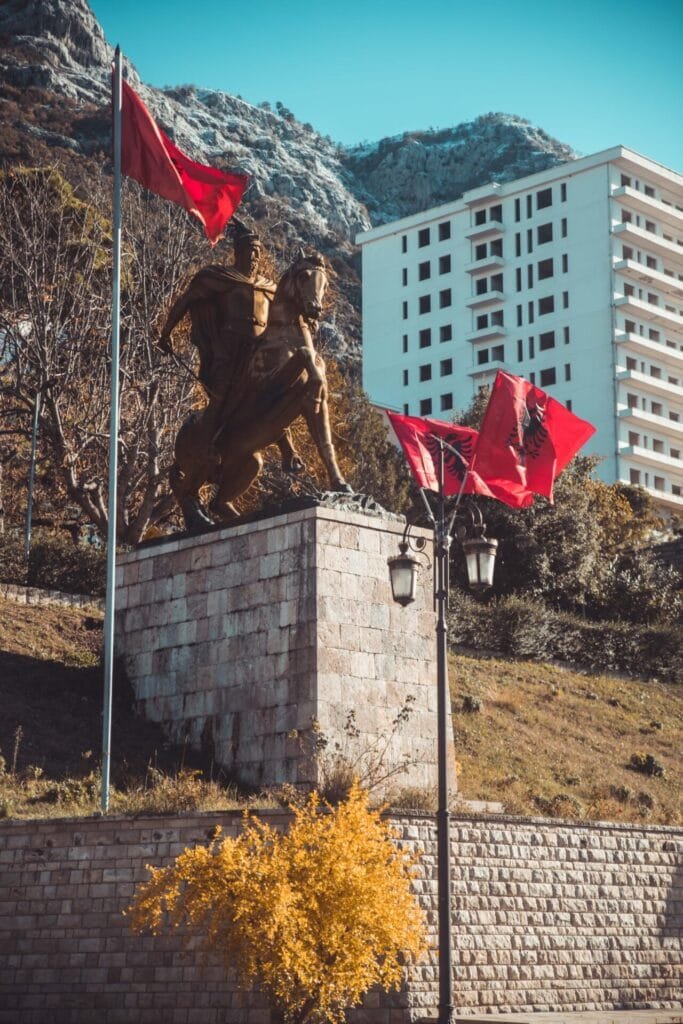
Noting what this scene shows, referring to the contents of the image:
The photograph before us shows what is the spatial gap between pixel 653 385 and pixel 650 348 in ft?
6.74

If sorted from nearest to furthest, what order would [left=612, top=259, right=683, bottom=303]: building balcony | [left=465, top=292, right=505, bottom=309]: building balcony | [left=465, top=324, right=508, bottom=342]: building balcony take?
1. [left=612, top=259, right=683, bottom=303]: building balcony
2. [left=465, top=324, right=508, bottom=342]: building balcony
3. [left=465, top=292, right=505, bottom=309]: building balcony

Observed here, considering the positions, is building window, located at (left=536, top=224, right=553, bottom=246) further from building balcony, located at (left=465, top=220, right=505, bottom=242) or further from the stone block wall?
the stone block wall

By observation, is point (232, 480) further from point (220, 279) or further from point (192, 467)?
point (220, 279)

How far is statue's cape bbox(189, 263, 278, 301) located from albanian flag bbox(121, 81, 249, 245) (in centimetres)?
50

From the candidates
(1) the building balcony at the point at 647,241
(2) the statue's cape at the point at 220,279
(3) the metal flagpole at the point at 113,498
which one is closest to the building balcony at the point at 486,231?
(1) the building balcony at the point at 647,241

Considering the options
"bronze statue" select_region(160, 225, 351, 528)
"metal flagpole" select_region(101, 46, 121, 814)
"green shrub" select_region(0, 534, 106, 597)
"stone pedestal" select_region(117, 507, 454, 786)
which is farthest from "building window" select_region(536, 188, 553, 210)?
"stone pedestal" select_region(117, 507, 454, 786)

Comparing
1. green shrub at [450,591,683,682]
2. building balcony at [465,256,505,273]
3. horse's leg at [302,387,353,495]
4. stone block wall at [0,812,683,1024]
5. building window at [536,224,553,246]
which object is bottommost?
stone block wall at [0,812,683,1024]

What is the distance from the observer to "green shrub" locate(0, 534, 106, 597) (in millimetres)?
29750

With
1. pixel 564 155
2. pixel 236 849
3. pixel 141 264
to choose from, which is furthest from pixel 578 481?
pixel 564 155

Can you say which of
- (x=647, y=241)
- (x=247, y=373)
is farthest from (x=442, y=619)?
(x=647, y=241)

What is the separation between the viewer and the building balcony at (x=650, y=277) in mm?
73688

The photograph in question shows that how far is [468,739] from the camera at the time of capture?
2575cm

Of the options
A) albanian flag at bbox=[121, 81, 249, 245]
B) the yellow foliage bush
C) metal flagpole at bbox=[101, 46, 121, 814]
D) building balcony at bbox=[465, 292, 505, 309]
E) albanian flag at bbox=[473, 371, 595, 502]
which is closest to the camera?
the yellow foliage bush

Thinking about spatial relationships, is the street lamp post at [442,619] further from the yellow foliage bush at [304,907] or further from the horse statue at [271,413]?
the horse statue at [271,413]
